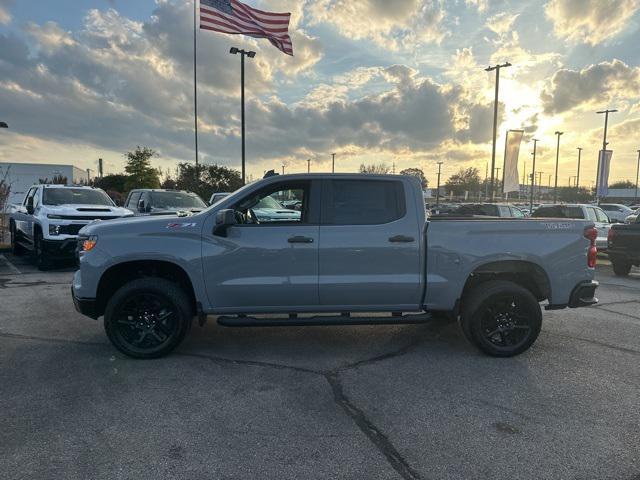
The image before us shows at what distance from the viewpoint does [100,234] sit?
459 centimetres

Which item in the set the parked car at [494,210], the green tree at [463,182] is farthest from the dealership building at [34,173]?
the green tree at [463,182]

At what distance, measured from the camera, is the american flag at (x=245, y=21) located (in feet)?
52.7

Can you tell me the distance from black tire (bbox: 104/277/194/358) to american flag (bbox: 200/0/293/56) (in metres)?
14.2

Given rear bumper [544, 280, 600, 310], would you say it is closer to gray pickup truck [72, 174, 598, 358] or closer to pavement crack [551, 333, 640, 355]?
gray pickup truck [72, 174, 598, 358]

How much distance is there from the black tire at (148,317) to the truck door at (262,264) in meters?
0.37

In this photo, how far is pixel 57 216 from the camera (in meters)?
9.88

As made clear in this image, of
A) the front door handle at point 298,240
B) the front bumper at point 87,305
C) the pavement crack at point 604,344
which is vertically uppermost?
the front door handle at point 298,240

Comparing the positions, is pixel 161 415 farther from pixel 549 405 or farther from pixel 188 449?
pixel 549 405

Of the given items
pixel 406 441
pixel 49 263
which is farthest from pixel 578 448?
pixel 49 263

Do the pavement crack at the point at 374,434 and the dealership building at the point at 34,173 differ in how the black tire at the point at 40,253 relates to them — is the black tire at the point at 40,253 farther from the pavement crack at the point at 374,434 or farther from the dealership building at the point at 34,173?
the dealership building at the point at 34,173

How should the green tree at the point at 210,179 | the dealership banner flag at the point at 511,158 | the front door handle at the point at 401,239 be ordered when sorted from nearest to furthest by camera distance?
the front door handle at the point at 401,239 → the dealership banner flag at the point at 511,158 → the green tree at the point at 210,179

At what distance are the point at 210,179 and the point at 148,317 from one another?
33874mm

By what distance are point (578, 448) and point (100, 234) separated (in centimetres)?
454

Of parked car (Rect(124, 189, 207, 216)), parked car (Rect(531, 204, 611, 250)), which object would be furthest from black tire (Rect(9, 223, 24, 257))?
parked car (Rect(531, 204, 611, 250))
